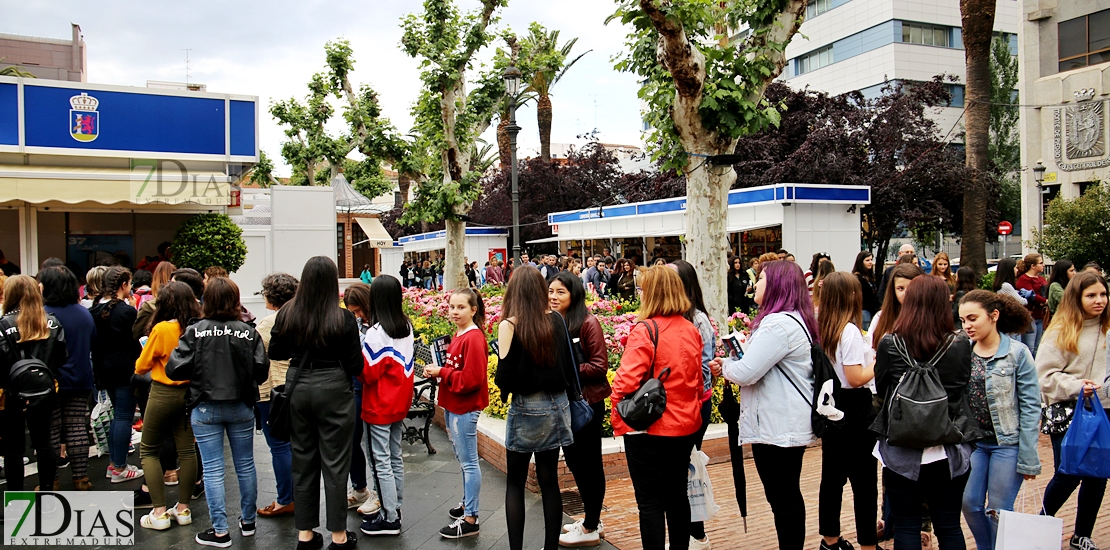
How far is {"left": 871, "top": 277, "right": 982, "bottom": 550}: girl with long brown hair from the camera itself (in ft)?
11.7

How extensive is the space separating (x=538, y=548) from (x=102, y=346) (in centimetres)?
366

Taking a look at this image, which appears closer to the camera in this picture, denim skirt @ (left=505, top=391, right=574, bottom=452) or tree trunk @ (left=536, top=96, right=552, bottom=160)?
denim skirt @ (left=505, top=391, right=574, bottom=452)

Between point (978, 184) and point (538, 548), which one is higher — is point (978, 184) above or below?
above

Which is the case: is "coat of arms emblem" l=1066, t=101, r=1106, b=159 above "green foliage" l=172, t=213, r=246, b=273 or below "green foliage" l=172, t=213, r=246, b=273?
above

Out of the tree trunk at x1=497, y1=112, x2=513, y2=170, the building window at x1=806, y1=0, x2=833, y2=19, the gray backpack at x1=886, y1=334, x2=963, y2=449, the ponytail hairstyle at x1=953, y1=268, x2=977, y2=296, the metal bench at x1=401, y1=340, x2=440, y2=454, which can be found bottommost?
the metal bench at x1=401, y1=340, x2=440, y2=454

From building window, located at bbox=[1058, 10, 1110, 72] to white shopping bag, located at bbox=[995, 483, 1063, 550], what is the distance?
26209 mm

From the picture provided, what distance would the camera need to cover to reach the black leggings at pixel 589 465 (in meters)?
4.61

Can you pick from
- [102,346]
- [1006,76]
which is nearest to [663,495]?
[102,346]

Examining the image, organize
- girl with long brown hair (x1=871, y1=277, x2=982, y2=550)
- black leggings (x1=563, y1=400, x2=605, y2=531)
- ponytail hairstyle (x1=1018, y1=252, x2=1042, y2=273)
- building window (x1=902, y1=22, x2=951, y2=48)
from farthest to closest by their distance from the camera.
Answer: building window (x1=902, y1=22, x2=951, y2=48) < ponytail hairstyle (x1=1018, y1=252, x2=1042, y2=273) < black leggings (x1=563, y1=400, x2=605, y2=531) < girl with long brown hair (x1=871, y1=277, x2=982, y2=550)

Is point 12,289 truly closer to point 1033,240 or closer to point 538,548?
point 538,548

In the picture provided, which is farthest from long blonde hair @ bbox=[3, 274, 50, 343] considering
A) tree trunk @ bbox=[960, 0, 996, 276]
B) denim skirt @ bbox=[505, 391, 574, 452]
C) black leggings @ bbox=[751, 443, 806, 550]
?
tree trunk @ bbox=[960, 0, 996, 276]

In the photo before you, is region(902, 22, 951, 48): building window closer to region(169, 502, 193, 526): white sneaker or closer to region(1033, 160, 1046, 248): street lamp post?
region(1033, 160, 1046, 248): street lamp post

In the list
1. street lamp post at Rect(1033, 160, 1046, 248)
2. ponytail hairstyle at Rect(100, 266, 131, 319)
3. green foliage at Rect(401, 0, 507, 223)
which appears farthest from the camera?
street lamp post at Rect(1033, 160, 1046, 248)

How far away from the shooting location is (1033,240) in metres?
24.3
